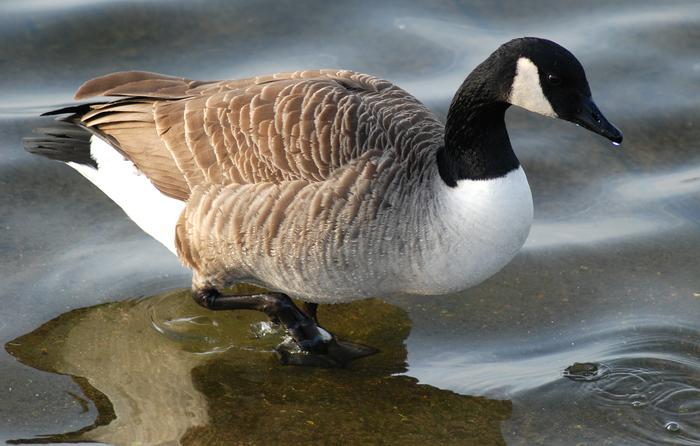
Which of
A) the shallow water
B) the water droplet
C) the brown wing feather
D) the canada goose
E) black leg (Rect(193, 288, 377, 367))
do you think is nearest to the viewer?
the water droplet

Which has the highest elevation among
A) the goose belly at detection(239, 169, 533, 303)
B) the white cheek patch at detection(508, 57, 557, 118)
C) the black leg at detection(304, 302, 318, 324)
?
the white cheek patch at detection(508, 57, 557, 118)

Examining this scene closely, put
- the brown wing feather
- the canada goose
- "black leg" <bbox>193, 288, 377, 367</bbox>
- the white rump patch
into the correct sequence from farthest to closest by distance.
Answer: the white rump patch
"black leg" <bbox>193, 288, 377, 367</bbox>
the brown wing feather
the canada goose

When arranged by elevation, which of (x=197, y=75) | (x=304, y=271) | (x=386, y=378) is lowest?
(x=386, y=378)

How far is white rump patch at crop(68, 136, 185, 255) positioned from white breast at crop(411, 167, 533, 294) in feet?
4.54

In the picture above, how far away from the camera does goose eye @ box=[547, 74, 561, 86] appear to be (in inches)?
200

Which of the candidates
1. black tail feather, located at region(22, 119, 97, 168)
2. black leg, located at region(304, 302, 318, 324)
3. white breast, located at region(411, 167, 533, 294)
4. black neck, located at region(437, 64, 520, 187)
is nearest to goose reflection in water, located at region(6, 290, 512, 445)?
black leg, located at region(304, 302, 318, 324)

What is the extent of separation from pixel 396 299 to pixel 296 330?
806mm

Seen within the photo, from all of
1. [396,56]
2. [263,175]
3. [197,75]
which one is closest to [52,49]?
[197,75]

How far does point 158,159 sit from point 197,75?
101 inches

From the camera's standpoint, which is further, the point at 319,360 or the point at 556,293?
the point at 556,293

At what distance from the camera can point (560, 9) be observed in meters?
8.88

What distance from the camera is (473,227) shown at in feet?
17.1

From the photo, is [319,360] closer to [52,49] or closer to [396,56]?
[396,56]

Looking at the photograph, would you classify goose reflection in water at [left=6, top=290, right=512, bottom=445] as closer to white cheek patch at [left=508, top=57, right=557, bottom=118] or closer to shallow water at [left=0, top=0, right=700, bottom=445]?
shallow water at [left=0, top=0, right=700, bottom=445]
